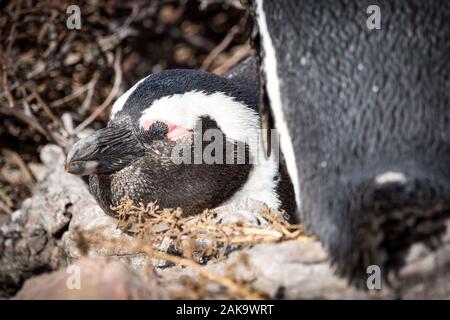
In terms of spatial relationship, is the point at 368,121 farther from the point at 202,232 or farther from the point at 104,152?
the point at 104,152

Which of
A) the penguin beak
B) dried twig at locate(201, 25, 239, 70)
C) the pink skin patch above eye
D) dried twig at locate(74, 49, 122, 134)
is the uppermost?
dried twig at locate(201, 25, 239, 70)

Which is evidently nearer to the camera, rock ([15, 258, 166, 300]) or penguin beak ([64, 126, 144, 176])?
rock ([15, 258, 166, 300])

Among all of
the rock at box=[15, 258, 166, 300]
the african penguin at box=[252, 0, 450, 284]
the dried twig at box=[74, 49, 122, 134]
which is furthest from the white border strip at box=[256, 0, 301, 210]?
the dried twig at box=[74, 49, 122, 134]

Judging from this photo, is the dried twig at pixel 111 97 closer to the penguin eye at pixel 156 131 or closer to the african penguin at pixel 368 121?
the penguin eye at pixel 156 131

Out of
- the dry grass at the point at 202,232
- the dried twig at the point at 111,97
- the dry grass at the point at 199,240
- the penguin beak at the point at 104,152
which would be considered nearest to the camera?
the dry grass at the point at 199,240

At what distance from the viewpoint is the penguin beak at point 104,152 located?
55.3 inches

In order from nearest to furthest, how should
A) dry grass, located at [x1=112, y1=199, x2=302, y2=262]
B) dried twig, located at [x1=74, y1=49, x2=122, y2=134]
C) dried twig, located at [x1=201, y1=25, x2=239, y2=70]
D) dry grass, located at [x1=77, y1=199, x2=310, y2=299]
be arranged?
dry grass, located at [x1=77, y1=199, x2=310, y2=299]
dry grass, located at [x1=112, y1=199, x2=302, y2=262]
dried twig, located at [x1=74, y1=49, x2=122, y2=134]
dried twig, located at [x1=201, y1=25, x2=239, y2=70]

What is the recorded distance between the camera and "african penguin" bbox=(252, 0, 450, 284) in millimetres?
931

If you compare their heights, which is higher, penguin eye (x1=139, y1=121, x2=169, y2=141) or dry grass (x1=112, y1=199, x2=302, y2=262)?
penguin eye (x1=139, y1=121, x2=169, y2=141)

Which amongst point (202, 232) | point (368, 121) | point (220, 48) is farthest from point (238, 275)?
point (220, 48)

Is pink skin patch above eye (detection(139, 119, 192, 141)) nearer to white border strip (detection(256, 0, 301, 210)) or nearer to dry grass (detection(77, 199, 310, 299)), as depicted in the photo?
dry grass (detection(77, 199, 310, 299))

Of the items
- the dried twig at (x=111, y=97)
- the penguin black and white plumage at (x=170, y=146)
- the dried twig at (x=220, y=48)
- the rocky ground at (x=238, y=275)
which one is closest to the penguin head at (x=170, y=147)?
the penguin black and white plumage at (x=170, y=146)

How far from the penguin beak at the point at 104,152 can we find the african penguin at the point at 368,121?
515mm
